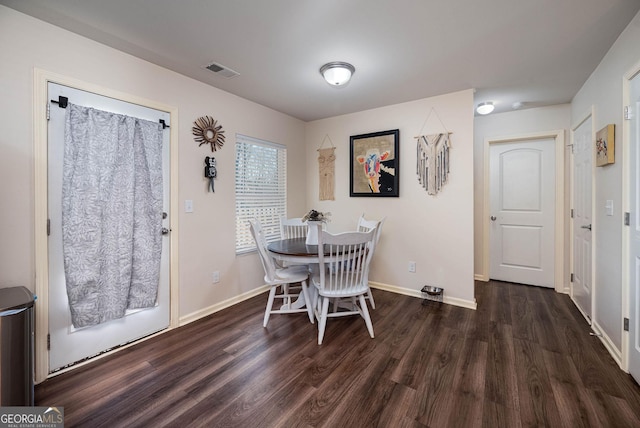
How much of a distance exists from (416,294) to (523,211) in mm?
1982

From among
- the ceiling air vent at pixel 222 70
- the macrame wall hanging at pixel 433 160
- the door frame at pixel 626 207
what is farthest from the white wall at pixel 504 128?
the ceiling air vent at pixel 222 70

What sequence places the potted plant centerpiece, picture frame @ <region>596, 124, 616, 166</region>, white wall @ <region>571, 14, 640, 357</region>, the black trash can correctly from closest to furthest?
1. the black trash can
2. white wall @ <region>571, 14, 640, 357</region>
3. picture frame @ <region>596, 124, 616, 166</region>
4. the potted plant centerpiece

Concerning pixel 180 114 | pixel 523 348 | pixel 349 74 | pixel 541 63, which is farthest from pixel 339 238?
pixel 541 63

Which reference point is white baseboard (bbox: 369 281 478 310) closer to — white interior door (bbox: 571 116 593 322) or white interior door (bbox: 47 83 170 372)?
white interior door (bbox: 571 116 593 322)

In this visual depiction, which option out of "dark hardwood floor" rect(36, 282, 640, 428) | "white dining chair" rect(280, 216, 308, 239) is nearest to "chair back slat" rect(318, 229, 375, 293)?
"dark hardwood floor" rect(36, 282, 640, 428)

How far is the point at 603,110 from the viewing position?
2.31 meters

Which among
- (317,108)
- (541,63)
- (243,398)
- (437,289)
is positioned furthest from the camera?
(317,108)

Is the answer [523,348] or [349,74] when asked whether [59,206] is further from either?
[523,348]

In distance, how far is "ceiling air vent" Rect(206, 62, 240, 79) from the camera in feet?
8.14

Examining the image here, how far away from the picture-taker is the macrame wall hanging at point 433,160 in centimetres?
320

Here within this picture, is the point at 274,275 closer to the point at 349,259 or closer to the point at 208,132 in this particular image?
the point at 349,259

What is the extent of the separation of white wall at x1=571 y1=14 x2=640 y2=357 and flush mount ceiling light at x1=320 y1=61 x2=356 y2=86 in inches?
75.8

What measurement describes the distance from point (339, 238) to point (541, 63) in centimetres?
238

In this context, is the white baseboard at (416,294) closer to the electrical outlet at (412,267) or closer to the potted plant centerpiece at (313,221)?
the electrical outlet at (412,267)
